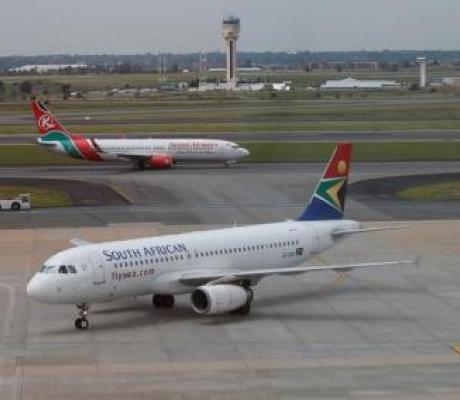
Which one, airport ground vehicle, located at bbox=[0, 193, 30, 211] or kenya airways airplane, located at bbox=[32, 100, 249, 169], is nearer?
airport ground vehicle, located at bbox=[0, 193, 30, 211]

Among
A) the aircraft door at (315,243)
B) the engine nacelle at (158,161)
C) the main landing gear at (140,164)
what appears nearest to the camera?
the aircraft door at (315,243)

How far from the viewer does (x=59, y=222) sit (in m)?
65.7

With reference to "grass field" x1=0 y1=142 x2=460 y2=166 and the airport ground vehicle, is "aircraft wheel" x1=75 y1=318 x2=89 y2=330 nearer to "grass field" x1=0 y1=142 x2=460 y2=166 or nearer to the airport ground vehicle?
the airport ground vehicle

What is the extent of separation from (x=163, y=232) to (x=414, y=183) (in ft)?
95.4

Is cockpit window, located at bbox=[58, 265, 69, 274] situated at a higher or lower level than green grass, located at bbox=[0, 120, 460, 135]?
higher

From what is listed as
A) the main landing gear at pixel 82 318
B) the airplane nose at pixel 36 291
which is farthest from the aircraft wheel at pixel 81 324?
the airplane nose at pixel 36 291

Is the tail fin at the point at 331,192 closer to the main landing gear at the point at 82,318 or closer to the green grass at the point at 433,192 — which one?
the main landing gear at the point at 82,318

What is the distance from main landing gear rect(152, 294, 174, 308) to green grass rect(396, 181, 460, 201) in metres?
37.2

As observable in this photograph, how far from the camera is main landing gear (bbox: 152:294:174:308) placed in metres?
42.0

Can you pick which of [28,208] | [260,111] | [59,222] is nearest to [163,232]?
[59,222]

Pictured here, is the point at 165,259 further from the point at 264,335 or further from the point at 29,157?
the point at 29,157

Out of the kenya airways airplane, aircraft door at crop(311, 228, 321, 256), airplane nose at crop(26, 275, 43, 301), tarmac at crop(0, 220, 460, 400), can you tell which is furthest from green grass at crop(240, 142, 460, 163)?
airplane nose at crop(26, 275, 43, 301)

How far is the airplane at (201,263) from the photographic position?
37969 millimetres

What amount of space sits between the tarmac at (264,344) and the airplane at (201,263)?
109 centimetres
